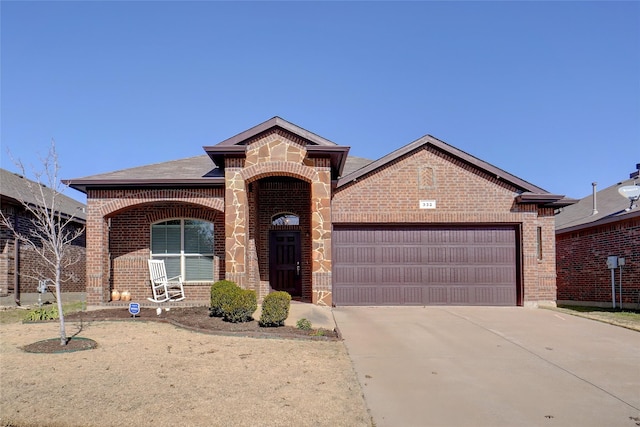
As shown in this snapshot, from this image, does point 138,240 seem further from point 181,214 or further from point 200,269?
point 200,269

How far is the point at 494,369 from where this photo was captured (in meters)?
7.75

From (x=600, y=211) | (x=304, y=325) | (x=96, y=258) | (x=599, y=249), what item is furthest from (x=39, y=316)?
(x=600, y=211)

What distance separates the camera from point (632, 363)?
8.19 meters

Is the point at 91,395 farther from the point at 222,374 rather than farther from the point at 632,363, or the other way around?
the point at 632,363

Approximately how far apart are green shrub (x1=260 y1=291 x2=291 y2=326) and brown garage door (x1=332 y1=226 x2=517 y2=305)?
4.56 meters

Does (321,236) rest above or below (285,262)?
above

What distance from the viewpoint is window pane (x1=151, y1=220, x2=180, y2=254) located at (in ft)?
49.6

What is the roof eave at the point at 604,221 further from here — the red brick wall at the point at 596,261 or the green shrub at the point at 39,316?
the green shrub at the point at 39,316

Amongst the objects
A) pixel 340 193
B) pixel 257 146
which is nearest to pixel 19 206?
pixel 257 146

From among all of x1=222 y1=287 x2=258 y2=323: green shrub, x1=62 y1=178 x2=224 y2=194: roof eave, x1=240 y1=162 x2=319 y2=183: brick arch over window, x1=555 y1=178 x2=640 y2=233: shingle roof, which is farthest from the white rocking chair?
x1=555 y1=178 x2=640 y2=233: shingle roof

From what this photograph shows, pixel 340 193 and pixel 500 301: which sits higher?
pixel 340 193

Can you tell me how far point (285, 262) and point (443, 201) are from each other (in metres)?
5.09

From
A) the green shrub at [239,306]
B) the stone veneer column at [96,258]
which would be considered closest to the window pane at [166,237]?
the stone veneer column at [96,258]

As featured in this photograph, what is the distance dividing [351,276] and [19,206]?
34.4 feet
